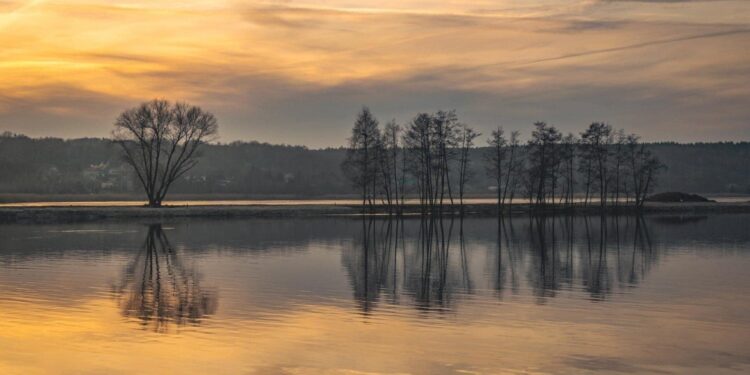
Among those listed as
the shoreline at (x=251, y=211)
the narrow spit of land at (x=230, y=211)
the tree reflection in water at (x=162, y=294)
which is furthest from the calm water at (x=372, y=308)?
the narrow spit of land at (x=230, y=211)

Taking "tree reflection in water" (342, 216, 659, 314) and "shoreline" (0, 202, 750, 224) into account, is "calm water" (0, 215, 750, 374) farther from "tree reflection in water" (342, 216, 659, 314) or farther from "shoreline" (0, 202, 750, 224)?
"shoreline" (0, 202, 750, 224)

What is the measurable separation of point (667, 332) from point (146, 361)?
14.0 metres

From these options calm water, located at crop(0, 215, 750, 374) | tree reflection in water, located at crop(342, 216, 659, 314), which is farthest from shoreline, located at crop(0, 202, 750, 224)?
calm water, located at crop(0, 215, 750, 374)

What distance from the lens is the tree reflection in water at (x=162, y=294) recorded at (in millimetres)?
25781

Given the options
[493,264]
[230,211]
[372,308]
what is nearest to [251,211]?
[230,211]

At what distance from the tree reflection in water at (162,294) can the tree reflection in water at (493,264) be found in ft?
19.0

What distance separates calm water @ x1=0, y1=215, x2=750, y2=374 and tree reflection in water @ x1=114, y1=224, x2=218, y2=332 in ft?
0.36

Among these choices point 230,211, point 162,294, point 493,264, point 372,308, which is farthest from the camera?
point 230,211

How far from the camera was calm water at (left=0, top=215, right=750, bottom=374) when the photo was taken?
1962cm

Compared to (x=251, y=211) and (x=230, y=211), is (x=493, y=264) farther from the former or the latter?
(x=251, y=211)

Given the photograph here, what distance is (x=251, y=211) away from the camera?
98.8 metres

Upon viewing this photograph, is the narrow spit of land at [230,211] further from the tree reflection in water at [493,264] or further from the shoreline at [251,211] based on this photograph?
the tree reflection in water at [493,264]

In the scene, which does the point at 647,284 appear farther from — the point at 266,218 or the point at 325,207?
the point at 325,207

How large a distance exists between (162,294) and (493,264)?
18248 millimetres
